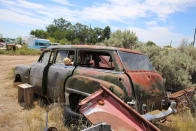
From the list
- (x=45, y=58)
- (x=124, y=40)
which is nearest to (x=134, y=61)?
(x=45, y=58)

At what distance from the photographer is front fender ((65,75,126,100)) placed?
2727mm

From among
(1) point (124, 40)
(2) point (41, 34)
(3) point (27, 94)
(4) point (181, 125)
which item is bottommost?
(4) point (181, 125)

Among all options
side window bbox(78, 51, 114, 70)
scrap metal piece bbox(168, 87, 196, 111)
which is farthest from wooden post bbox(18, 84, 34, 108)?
scrap metal piece bbox(168, 87, 196, 111)

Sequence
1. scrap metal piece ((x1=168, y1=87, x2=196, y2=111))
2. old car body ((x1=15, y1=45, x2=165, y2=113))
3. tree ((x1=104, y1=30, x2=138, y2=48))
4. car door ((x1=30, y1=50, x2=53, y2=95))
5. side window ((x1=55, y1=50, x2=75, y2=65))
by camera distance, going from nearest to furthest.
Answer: old car body ((x1=15, y1=45, x2=165, y2=113)) < side window ((x1=55, y1=50, x2=75, y2=65)) < scrap metal piece ((x1=168, y1=87, x2=196, y2=111)) < car door ((x1=30, y1=50, x2=53, y2=95)) < tree ((x1=104, y1=30, x2=138, y2=48))

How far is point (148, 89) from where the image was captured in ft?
10.4

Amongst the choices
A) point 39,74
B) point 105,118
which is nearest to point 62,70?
point 39,74

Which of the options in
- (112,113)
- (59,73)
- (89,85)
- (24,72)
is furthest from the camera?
(24,72)

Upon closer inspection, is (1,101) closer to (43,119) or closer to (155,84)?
(43,119)

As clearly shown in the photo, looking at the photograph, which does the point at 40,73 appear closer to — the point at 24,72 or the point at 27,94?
the point at 27,94

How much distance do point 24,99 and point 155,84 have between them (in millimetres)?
3600

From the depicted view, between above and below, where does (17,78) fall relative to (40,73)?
below

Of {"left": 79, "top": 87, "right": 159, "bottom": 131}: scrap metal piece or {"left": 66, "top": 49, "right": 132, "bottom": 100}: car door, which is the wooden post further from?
{"left": 79, "top": 87, "right": 159, "bottom": 131}: scrap metal piece

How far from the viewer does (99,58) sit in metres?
4.70

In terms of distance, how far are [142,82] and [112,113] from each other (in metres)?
1.15
